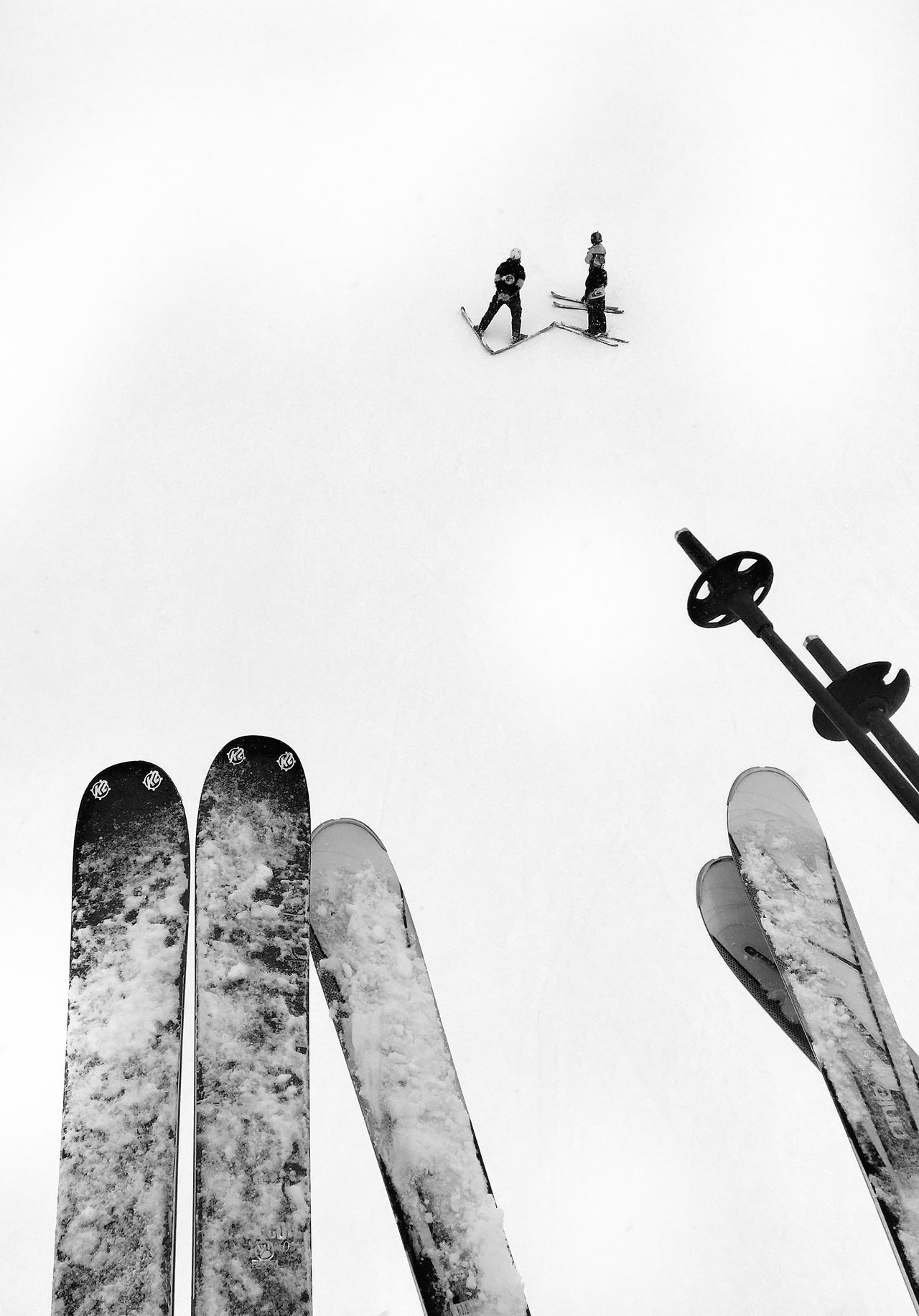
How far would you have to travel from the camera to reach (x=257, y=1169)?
3.40 metres

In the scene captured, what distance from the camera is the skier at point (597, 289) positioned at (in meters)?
8.70

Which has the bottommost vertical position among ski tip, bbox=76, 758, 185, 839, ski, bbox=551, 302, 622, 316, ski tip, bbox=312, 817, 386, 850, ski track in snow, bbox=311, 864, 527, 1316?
ski track in snow, bbox=311, 864, 527, 1316

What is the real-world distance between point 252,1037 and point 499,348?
23.4 feet

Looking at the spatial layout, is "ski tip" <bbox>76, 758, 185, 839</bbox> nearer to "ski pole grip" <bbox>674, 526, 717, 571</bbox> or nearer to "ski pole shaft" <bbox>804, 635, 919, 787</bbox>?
"ski pole grip" <bbox>674, 526, 717, 571</bbox>

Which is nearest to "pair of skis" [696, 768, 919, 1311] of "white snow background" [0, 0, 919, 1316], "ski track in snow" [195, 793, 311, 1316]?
"white snow background" [0, 0, 919, 1316]

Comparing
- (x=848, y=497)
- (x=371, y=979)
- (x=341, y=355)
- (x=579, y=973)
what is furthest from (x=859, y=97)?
(x=371, y=979)

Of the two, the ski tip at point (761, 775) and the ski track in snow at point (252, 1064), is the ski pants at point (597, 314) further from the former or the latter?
the ski track in snow at point (252, 1064)

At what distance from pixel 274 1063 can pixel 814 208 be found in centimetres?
1048

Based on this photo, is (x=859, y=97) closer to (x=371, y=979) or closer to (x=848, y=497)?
(x=848, y=497)

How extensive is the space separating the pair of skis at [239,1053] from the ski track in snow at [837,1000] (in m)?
1.48

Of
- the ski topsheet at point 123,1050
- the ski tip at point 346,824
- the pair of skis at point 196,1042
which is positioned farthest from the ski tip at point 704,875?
the ski topsheet at point 123,1050

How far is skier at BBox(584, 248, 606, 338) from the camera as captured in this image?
28.6ft

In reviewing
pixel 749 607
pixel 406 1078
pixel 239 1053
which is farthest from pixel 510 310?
pixel 239 1053

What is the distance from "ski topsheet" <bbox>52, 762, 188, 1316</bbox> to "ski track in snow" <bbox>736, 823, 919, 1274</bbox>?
2.60 metres
